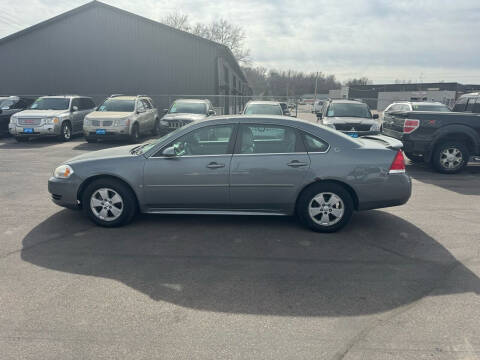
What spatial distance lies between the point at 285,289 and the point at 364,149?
2399mm

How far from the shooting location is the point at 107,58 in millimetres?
24562

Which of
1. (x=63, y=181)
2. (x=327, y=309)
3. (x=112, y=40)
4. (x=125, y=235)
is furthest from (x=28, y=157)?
(x=112, y=40)

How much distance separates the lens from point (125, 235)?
487 cm

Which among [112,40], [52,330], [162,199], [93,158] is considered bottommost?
[52,330]

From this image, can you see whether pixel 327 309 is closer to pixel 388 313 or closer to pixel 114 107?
pixel 388 313

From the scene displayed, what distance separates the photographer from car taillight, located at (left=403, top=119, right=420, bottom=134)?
9039 millimetres

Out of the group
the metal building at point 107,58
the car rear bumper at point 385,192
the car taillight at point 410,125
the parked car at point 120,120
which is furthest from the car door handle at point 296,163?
the metal building at point 107,58

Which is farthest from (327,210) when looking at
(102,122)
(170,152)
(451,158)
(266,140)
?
(102,122)

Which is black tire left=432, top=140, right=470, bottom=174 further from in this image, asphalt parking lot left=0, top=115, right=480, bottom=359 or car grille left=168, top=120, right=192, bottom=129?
car grille left=168, top=120, right=192, bottom=129

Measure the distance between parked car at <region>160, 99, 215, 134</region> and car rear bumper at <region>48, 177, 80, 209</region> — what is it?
8796 millimetres

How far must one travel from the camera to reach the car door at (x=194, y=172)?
4.94 metres

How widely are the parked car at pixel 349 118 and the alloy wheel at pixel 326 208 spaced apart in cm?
591

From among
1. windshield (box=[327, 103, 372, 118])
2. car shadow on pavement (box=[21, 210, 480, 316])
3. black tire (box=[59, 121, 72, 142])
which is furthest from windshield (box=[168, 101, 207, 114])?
car shadow on pavement (box=[21, 210, 480, 316])

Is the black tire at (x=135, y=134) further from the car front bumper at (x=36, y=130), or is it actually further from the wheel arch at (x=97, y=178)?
the wheel arch at (x=97, y=178)
